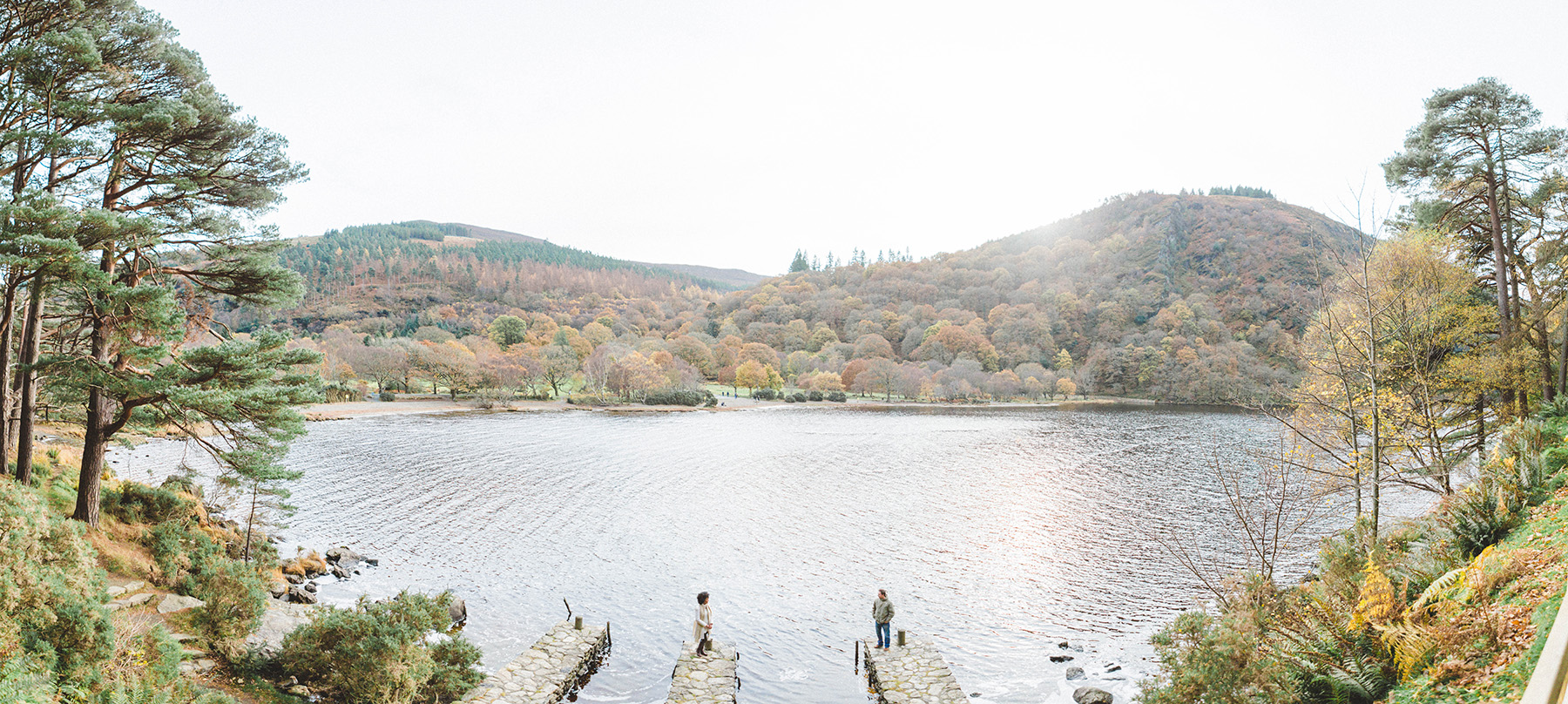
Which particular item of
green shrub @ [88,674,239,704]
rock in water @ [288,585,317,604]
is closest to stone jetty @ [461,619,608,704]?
green shrub @ [88,674,239,704]

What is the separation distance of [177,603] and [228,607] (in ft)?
5.37

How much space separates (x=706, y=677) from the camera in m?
12.2

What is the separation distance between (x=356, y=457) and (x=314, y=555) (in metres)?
21.3

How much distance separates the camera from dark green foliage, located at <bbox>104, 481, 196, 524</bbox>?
1391 cm

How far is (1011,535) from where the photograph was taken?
2367cm

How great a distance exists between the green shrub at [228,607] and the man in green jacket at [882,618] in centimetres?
1090

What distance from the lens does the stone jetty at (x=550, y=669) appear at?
11.1m

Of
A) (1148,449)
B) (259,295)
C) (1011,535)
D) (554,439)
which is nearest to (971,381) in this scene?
(1148,449)

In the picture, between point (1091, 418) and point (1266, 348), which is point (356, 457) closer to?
point (1091, 418)

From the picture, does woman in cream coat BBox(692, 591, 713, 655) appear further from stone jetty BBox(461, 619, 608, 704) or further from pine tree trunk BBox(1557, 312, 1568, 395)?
pine tree trunk BBox(1557, 312, 1568, 395)

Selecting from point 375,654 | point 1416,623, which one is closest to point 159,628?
point 375,654

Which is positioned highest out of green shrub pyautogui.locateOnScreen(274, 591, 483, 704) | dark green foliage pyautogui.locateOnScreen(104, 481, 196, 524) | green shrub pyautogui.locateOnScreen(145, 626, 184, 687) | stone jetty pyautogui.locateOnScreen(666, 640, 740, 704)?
dark green foliage pyautogui.locateOnScreen(104, 481, 196, 524)

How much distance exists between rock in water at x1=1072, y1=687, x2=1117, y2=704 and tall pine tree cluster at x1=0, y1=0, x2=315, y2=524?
1554 cm

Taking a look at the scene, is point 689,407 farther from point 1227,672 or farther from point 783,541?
point 1227,672
